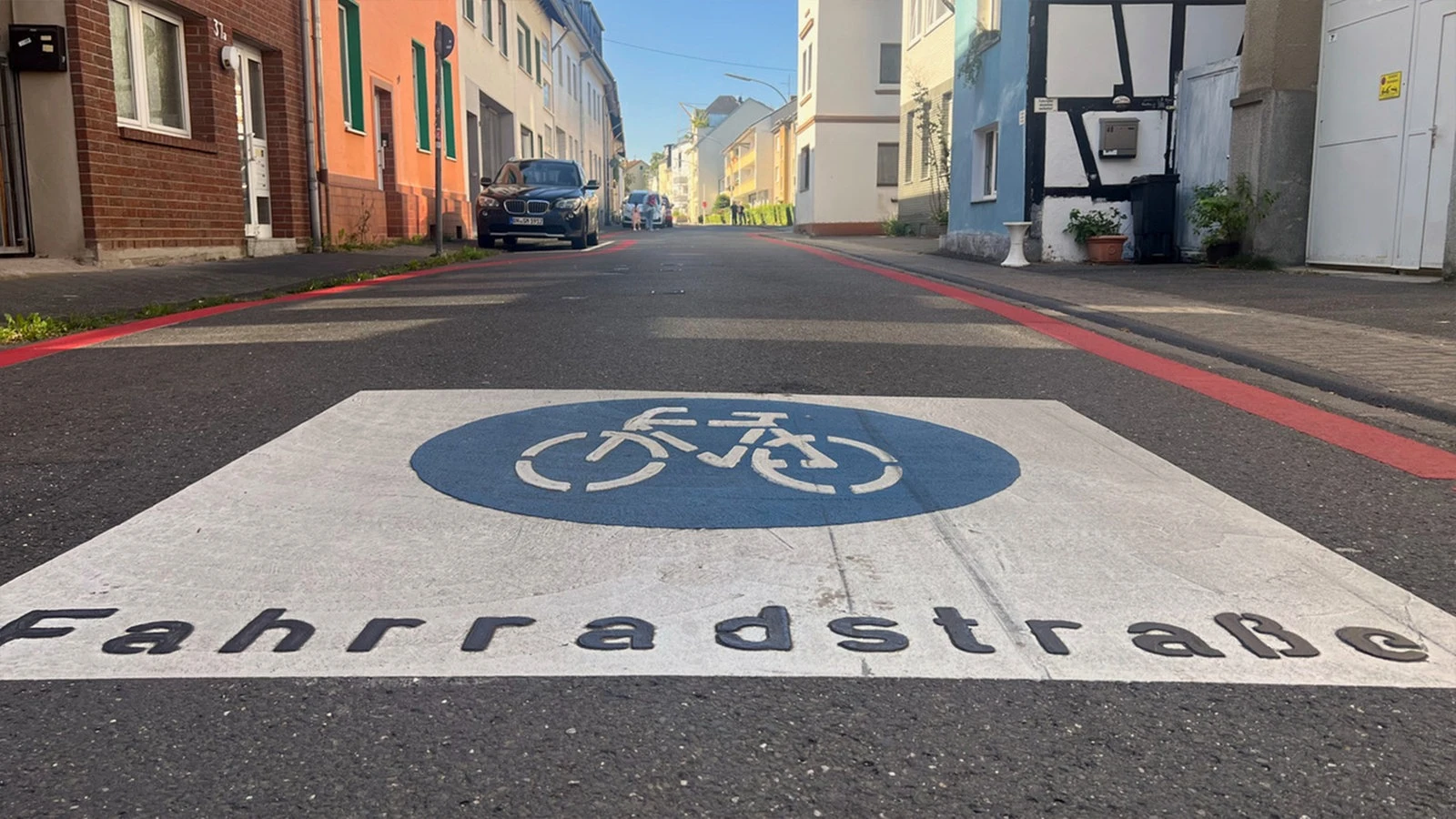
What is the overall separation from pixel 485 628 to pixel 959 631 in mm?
1006

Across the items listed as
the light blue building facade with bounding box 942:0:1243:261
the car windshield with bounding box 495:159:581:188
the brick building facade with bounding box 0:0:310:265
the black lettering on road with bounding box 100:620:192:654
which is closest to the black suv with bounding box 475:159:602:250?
the car windshield with bounding box 495:159:581:188

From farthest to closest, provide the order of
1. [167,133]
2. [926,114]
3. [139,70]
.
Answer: [926,114] → [167,133] → [139,70]

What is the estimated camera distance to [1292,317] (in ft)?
28.2

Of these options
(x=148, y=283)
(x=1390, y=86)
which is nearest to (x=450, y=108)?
(x=148, y=283)

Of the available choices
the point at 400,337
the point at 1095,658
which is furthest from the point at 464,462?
the point at 400,337

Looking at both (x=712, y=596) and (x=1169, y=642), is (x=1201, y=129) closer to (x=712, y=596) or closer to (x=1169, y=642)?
(x=1169, y=642)

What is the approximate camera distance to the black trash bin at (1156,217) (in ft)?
51.9

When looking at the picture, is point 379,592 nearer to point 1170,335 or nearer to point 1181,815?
point 1181,815

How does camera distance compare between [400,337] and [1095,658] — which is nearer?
[1095,658]

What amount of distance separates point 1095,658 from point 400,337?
5646mm

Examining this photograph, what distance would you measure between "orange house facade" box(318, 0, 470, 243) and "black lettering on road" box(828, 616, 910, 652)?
645 inches

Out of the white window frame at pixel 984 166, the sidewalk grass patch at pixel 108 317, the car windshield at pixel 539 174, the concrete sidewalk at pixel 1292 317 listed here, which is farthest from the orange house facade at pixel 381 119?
the concrete sidewalk at pixel 1292 317

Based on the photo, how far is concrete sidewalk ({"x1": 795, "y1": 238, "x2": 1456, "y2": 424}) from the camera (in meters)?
5.83

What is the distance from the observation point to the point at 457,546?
2.99 meters
